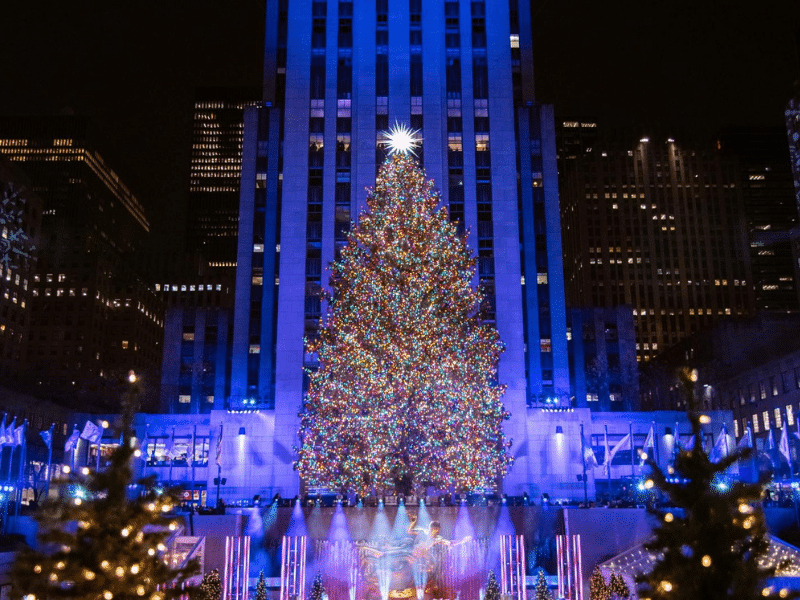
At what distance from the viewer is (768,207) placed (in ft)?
611

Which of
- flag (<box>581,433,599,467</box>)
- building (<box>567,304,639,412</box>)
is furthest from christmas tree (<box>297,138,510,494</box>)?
building (<box>567,304,639,412</box>)

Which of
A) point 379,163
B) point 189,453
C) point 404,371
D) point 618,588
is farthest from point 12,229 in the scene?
point 618,588

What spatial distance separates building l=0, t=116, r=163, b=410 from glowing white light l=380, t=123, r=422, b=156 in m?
76.6

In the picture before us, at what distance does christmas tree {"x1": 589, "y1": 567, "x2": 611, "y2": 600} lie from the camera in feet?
82.0

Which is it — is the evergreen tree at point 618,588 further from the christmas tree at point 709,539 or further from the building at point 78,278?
the building at point 78,278

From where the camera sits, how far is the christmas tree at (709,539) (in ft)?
38.1

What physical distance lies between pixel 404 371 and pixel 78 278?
130 m

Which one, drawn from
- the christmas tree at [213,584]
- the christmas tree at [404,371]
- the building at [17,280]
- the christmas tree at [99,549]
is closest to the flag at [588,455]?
the christmas tree at [404,371]

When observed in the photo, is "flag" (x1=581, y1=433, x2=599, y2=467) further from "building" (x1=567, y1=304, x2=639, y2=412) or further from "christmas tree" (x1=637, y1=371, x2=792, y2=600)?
"christmas tree" (x1=637, y1=371, x2=792, y2=600)

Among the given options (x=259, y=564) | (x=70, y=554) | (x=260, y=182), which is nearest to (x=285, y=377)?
(x=260, y=182)

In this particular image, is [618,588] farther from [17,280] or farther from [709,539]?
[17,280]

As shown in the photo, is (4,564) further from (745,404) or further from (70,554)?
(745,404)

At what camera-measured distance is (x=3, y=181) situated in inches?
4402

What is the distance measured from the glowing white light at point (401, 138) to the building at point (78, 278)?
76.6 meters
